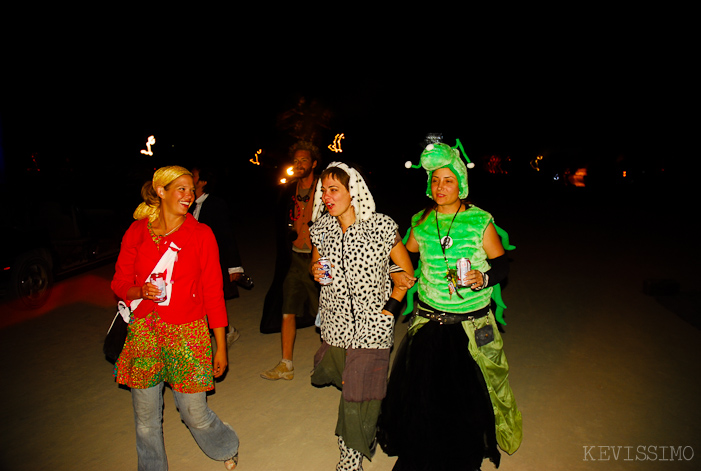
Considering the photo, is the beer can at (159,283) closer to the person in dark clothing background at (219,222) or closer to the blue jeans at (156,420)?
the blue jeans at (156,420)

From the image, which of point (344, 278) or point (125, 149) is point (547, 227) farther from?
point (125, 149)

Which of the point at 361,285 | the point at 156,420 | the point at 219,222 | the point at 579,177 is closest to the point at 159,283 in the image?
the point at 156,420

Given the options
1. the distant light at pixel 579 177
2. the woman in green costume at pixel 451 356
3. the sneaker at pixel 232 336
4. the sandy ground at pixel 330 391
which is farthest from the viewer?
the distant light at pixel 579 177

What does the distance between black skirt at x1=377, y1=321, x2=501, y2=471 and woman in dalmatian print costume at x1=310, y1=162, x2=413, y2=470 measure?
0.19 m

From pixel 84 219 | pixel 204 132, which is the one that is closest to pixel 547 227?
pixel 84 219

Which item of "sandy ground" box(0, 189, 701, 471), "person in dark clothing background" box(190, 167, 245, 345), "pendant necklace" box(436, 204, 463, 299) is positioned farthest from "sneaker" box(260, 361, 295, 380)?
"pendant necklace" box(436, 204, 463, 299)

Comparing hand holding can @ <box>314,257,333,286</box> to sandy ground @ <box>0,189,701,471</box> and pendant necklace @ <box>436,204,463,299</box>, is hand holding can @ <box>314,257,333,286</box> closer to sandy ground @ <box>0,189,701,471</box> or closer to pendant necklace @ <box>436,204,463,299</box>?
pendant necklace @ <box>436,204,463,299</box>

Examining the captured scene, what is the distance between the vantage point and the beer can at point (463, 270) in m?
3.04

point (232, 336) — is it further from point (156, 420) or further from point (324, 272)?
point (324, 272)

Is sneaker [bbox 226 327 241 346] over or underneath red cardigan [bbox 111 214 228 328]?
underneath

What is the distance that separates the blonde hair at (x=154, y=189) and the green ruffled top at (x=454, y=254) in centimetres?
169

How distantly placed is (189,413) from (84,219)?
917 centimetres

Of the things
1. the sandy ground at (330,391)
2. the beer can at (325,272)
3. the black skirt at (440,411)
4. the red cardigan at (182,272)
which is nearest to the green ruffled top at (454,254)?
the black skirt at (440,411)

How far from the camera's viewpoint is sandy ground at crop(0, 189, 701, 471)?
11.7ft
